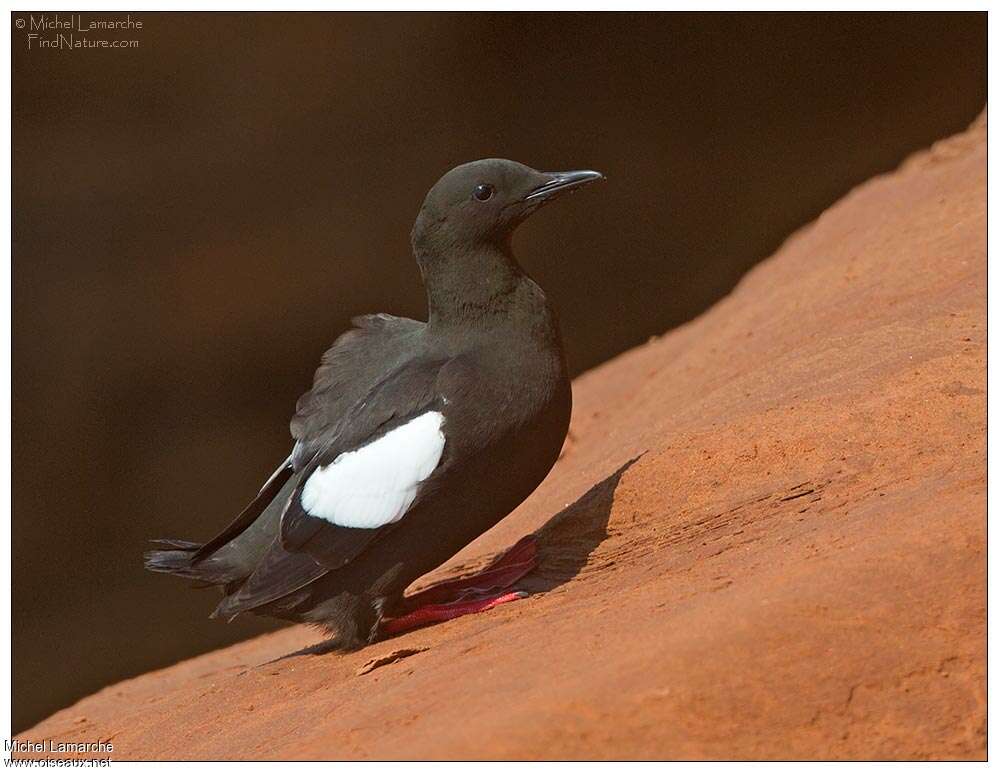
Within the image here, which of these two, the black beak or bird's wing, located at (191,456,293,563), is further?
bird's wing, located at (191,456,293,563)

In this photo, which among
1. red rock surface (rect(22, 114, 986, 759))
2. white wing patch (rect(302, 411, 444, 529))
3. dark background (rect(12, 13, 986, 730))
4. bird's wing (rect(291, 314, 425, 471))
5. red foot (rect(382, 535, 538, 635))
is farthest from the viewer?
dark background (rect(12, 13, 986, 730))

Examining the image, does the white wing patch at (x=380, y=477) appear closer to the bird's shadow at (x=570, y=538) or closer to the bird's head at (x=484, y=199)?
the bird's shadow at (x=570, y=538)

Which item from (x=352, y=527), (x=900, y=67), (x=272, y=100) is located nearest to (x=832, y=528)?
(x=352, y=527)

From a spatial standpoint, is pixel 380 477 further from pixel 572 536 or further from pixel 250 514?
pixel 572 536

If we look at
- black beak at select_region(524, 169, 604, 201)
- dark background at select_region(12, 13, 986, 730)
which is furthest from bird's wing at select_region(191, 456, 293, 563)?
dark background at select_region(12, 13, 986, 730)

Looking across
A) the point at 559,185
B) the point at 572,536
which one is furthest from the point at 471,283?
the point at 572,536

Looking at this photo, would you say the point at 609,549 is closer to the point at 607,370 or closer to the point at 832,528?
the point at 832,528

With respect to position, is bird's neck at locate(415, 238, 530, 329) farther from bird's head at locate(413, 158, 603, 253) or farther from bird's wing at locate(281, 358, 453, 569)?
bird's wing at locate(281, 358, 453, 569)
